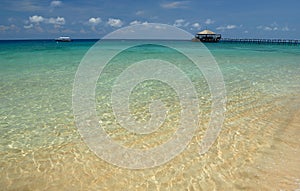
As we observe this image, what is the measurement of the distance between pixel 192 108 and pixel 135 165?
10.8ft

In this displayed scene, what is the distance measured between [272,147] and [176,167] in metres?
1.98

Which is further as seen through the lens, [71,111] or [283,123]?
[71,111]

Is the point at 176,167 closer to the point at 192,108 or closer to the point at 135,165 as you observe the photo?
the point at 135,165

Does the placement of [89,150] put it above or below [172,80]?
below

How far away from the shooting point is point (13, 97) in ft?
27.2

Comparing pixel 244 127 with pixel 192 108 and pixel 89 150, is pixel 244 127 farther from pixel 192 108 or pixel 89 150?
pixel 89 150

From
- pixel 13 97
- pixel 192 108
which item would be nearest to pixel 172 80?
pixel 192 108

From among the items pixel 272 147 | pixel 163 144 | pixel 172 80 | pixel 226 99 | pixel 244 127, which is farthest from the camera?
pixel 172 80

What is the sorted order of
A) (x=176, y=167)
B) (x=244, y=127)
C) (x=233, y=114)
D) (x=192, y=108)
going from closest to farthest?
(x=176, y=167) → (x=244, y=127) → (x=233, y=114) → (x=192, y=108)

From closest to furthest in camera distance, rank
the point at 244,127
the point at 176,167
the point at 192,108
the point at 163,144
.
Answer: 1. the point at 176,167
2. the point at 163,144
3. the point at 244,127
4. the point at 192,108

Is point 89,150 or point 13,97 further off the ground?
point 13,97

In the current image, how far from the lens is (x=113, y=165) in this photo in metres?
4.19

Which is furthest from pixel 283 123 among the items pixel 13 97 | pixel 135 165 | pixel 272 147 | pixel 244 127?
pixel 13 97

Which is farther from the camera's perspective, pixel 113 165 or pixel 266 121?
pixel 266 121
